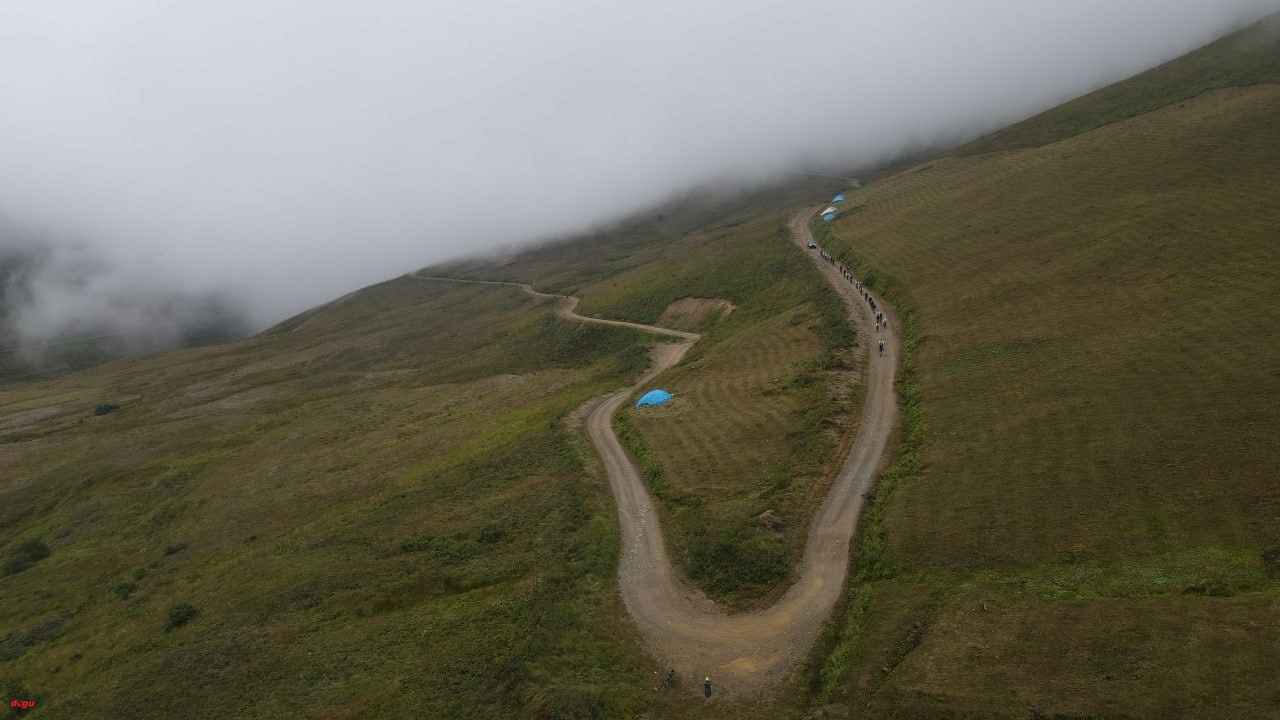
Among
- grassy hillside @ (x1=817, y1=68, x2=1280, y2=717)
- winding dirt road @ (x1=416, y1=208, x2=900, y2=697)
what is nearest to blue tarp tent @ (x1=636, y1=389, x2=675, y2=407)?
winding dirt road @ (x1=416, y1=208, x2=900, y2=697)

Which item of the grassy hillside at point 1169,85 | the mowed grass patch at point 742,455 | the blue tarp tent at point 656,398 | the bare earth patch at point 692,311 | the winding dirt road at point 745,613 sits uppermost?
the grassy hillside at point 1169,85

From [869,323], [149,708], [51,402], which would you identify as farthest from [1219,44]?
[51,402]

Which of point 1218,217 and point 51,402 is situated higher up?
point 51,402

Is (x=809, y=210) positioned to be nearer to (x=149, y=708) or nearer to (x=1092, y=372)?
(x=1092, y=372)

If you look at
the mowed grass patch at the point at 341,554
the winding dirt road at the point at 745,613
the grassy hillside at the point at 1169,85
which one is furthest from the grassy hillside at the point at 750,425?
the grassy hillside at the point at 1169,85

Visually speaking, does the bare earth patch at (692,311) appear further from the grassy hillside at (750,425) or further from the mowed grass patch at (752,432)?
the mowed grass patch at (752,432)

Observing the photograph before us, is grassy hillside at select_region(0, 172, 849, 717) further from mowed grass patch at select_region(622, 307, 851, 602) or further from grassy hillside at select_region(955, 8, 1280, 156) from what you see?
grassy hillside at select_region(955, 8, 1280, 156)
